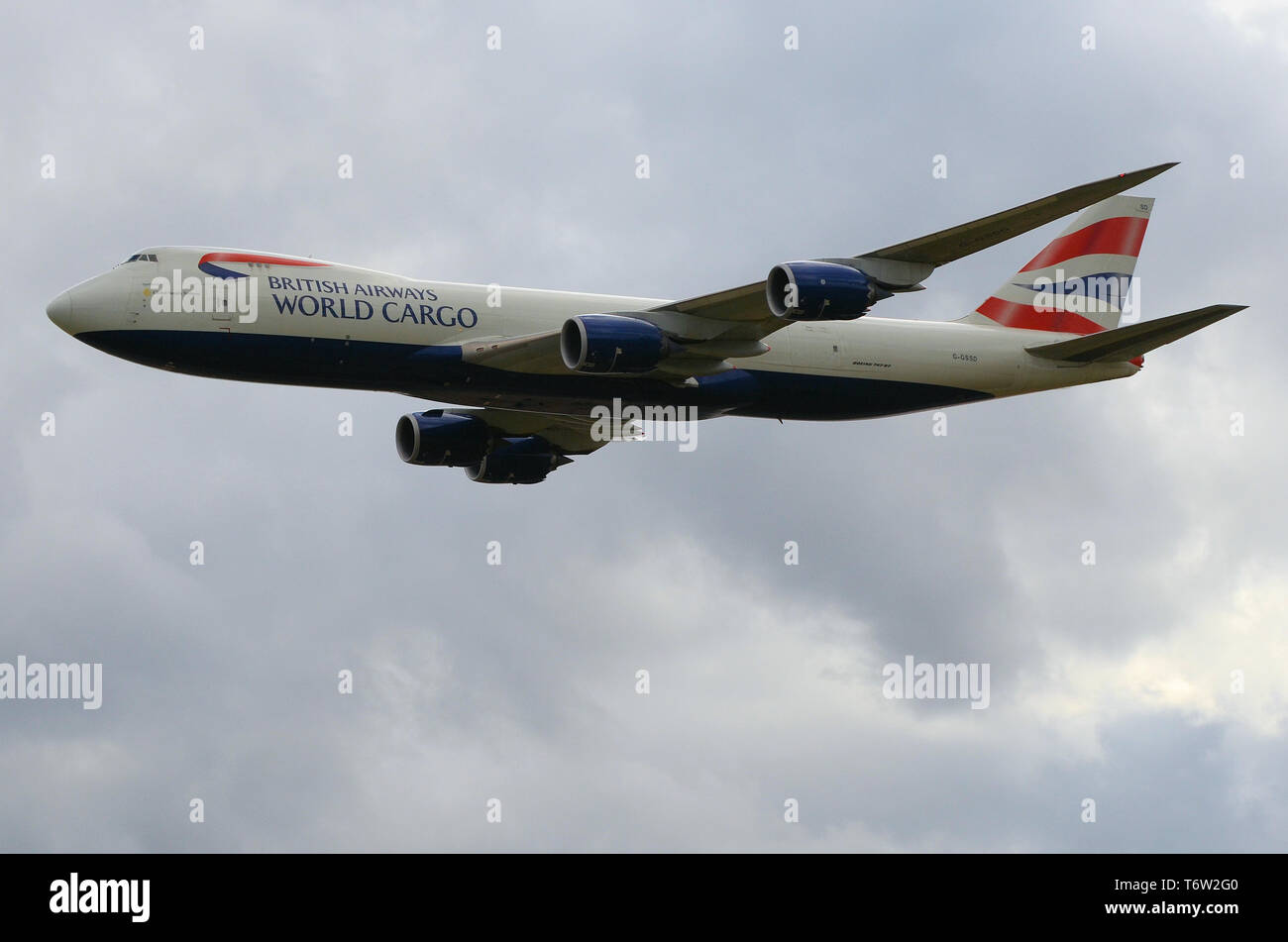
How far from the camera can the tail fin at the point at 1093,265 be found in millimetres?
63750

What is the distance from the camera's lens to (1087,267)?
212 feet

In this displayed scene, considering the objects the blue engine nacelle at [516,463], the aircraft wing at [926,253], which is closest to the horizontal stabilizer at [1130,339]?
the aircraft wing at [926,253]

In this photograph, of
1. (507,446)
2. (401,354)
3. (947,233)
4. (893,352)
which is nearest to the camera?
(947,233)

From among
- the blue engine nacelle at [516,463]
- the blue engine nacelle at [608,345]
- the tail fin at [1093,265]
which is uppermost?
the tail fin at [1093,265]

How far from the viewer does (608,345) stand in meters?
50.8

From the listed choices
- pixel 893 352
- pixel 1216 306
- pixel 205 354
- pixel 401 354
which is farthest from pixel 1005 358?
pixel 205 354

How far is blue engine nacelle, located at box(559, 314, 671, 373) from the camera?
5072 cm

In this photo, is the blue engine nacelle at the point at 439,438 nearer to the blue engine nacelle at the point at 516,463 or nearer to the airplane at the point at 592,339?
the airplane at the point at 592,339

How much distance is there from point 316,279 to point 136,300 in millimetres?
5233

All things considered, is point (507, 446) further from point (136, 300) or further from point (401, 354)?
point (136, 300)

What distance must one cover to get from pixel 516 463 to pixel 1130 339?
21831mm

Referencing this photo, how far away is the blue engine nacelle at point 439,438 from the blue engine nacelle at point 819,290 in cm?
1526

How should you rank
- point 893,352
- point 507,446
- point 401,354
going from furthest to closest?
point 507,446, point 893,352, point 401,354

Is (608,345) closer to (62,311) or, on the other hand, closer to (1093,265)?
(62,311)
